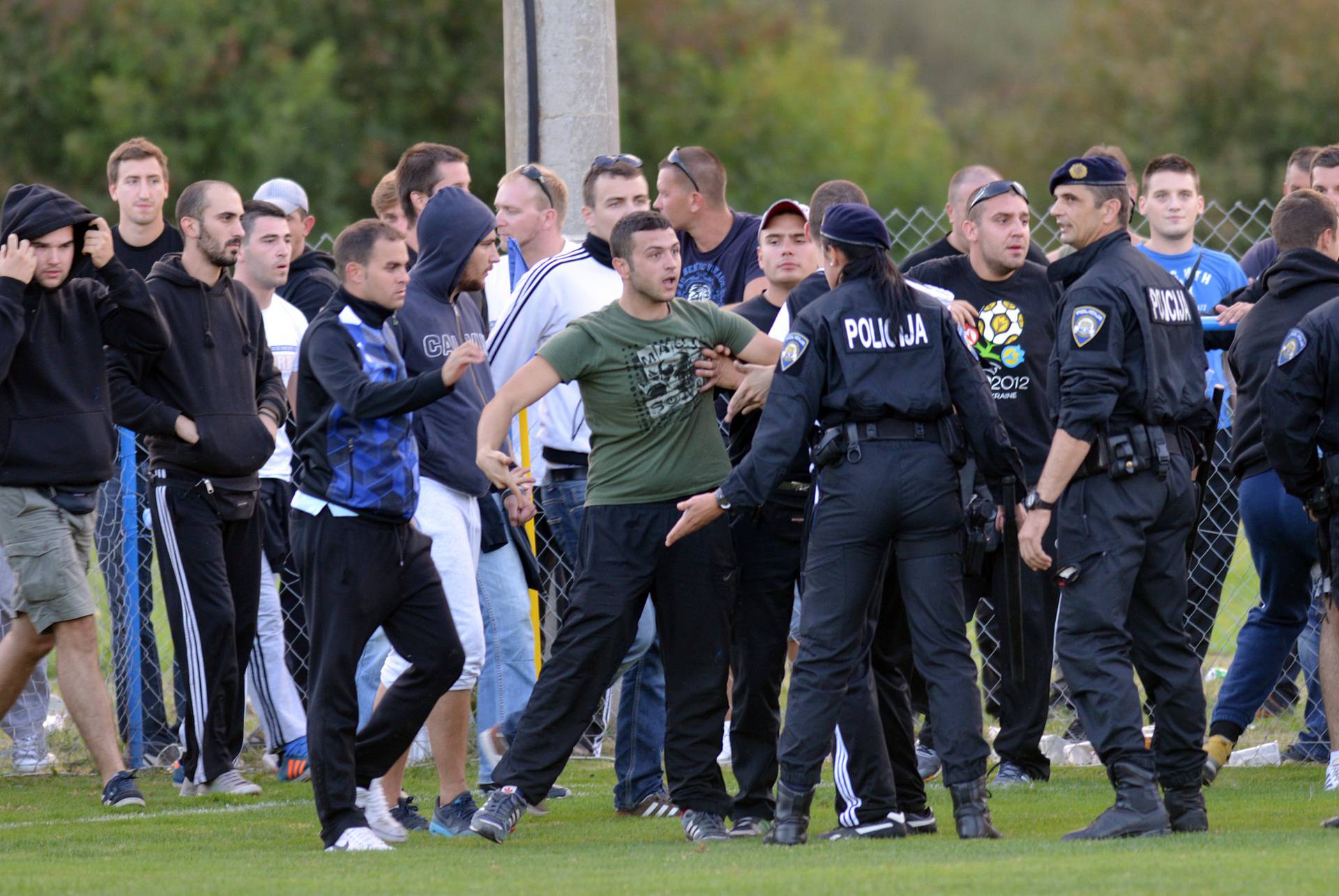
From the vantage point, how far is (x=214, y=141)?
32281 millimetres

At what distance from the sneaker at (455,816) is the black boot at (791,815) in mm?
1178

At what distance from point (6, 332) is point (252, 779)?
2.35 metres

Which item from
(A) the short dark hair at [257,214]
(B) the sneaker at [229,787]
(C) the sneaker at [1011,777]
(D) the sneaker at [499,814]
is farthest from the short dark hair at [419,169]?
(C) the sneaker at [1011,777]

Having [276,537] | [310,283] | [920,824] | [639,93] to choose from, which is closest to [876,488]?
[920,824]

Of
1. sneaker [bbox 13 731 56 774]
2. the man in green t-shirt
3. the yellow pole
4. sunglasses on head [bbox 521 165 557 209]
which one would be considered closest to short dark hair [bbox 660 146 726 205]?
sunglasses on head [bbox 521 165 557 209]

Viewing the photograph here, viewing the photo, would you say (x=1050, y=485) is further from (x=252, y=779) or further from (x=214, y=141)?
(x=214, y=141)

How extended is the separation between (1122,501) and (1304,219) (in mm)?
1700

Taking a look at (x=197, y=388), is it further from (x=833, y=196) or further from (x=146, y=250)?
(x=833, y=196)

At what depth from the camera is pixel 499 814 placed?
6453 mm

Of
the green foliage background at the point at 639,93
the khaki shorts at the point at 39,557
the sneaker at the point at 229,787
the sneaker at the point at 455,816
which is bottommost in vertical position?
the sneaker at the point at 229,787

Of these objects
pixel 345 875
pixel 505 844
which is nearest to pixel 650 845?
pixel 505 844

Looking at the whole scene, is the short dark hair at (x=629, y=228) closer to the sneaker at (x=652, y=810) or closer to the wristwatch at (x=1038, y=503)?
the wristwatch at (x=1038, y=503)

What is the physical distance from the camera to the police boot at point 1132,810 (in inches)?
240

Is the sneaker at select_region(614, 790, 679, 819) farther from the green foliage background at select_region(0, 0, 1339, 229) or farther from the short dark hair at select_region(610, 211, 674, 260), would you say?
the green foliage background at select_region(0, 0, 1339, 229)
